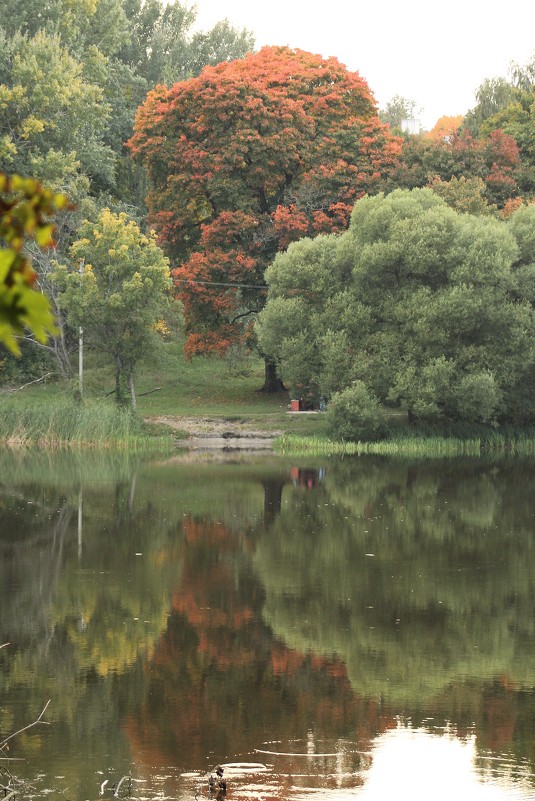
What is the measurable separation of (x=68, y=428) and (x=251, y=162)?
1327cm

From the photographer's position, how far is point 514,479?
33219mm

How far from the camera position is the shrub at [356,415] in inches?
1602

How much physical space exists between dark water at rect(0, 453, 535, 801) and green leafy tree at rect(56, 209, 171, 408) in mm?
15856

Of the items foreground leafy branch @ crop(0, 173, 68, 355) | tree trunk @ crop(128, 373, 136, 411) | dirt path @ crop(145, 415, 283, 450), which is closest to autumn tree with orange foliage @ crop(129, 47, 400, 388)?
dirt path @ crop(145, 415, 283, 450)

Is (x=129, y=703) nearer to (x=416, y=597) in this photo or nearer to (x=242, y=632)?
(x=242, y=632)

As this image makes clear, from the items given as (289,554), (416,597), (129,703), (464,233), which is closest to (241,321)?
(464,233)

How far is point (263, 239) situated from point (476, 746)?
131 ft

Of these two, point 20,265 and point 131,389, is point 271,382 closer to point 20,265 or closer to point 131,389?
point 131,389

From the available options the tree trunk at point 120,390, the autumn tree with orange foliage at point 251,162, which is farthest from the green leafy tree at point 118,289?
the autumn tree with orange foliage at point 251,162

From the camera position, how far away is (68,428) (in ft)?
138

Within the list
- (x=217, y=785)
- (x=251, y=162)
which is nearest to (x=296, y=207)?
(x=251, y=162)

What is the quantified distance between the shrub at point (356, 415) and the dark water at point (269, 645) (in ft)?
40.3

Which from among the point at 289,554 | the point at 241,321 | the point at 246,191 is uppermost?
the point at 246,191

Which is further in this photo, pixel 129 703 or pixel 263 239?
pixel 263 239
